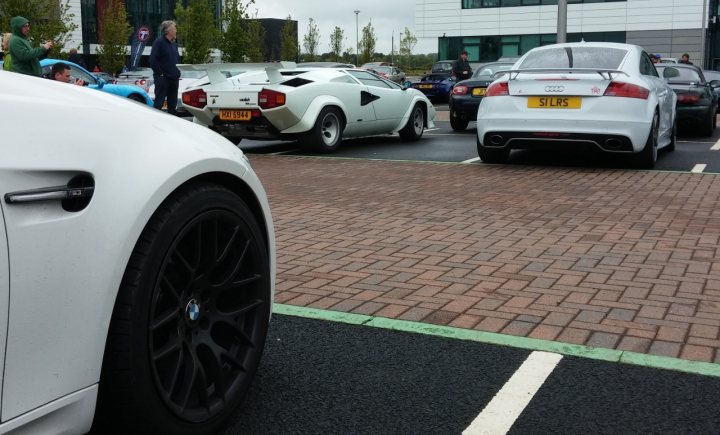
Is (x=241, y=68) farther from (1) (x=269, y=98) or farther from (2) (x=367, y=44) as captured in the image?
(2) (x=367, y=44)

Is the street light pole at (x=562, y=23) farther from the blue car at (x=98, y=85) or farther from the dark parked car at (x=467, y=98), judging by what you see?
the blue car at (x=98, y=85)

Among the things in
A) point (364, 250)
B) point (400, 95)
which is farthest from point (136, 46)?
point (364, 250)

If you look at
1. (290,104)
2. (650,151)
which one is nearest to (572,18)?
(290,104)

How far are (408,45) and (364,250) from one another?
92.3m

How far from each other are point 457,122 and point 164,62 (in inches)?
219

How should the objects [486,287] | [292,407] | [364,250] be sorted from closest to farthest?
[292,407], [486,287], [364,250]

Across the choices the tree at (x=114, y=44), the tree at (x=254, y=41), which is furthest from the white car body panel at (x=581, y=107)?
the tree at (x=114, y=44)

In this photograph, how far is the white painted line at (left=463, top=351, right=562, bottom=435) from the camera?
2863mm

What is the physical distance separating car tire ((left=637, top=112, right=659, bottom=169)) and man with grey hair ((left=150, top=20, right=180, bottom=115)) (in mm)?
7254

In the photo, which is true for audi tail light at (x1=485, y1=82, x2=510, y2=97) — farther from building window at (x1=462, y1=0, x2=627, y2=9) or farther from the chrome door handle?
building window at (x1=462, y1=0, x2=627, y2=9)

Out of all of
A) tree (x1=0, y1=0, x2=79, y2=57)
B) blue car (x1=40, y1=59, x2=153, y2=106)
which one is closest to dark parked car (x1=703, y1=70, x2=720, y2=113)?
blue car (x1=40, y1=59, x2=153, y2=106)

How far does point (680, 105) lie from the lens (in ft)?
48.6

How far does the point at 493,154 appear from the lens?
1088 centimetres

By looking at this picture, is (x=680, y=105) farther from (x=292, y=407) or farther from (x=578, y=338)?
(x=292, y=407)
